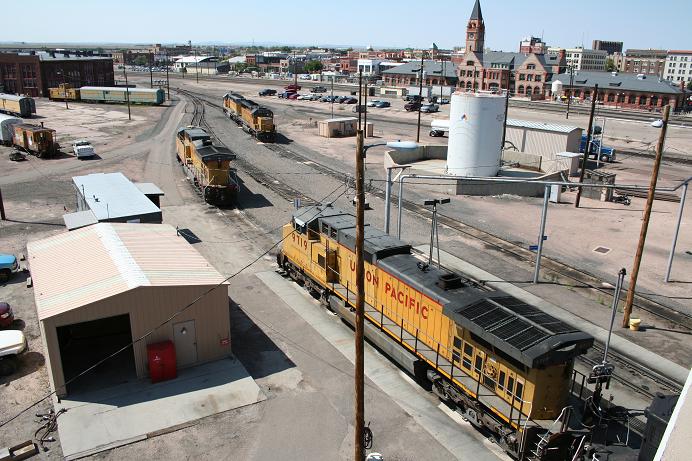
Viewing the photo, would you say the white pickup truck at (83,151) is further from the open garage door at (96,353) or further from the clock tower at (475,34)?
the clock tower at (475,34)

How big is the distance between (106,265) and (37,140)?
153ft

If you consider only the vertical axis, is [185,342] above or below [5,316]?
above

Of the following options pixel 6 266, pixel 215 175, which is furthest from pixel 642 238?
pixel 6 266

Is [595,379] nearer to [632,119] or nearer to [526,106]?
[632,119]

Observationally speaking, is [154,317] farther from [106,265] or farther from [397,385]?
[397,385]

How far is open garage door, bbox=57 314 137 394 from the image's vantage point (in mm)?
19297

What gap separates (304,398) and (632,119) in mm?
96113

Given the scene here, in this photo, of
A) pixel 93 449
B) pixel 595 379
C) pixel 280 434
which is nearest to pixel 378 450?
pixel 280 434

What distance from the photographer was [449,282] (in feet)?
60.5

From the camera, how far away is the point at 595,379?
54.7 feet

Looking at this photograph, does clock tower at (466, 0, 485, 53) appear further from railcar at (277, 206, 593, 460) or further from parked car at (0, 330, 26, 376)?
parked car at (0, 330, 26, 376)

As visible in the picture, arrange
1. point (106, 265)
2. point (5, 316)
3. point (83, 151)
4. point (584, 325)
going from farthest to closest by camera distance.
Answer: point (83, 151) < point (584, 325) < point (5, 316) < point (106, 265)

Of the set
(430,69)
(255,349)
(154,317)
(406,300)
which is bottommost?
(255,349)

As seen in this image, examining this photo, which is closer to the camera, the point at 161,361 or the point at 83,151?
the point at 161,361
